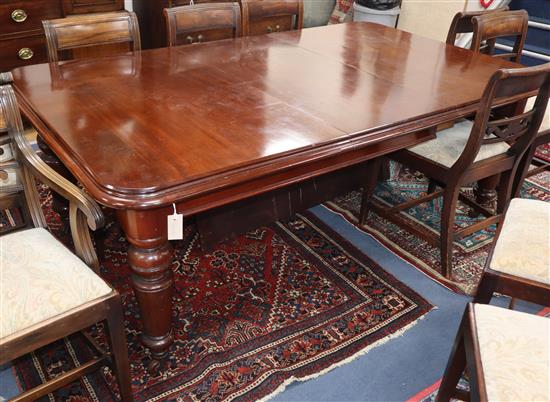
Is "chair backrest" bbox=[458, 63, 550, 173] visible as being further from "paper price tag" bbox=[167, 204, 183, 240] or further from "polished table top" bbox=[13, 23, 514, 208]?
"paper price tag" bbox=[167, 204, 183, 240]

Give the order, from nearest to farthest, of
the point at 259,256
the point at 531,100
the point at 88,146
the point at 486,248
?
the point at 88,146
the point at 259,256
the point at 486,248
the point at 531,100

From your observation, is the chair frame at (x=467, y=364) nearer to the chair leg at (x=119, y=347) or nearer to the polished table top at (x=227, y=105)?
the polished table top at (x=227, y=105)

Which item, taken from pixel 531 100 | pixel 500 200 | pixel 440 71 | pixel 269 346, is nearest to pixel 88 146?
pixel 269 346

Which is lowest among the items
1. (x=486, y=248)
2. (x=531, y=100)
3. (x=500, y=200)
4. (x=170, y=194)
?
(x=486, y=248)

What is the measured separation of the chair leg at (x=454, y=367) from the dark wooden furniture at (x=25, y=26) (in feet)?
9.14

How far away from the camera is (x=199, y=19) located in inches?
94.1

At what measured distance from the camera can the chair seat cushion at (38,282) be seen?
122 centimetres

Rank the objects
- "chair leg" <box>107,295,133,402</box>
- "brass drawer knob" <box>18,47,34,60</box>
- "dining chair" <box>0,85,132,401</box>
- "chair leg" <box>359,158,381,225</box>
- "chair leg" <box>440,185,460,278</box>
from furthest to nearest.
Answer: "brass drawer knob" <box>18,47,34,60</box>, "chair leg" <box>359,158,381,225</box>, "chair leg" <box>440,185,460,278</box>, "chair leg" <box>107,295,133,402</box>, "dining chair" <box>0,85,132,401</box>

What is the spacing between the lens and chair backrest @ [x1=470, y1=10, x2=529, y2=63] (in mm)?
2473

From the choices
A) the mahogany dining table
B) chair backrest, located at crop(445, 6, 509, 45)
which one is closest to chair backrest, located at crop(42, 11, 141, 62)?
the mahogany dining table

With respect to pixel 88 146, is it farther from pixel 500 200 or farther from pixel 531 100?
pixel 531 100

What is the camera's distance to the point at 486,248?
2412 millimetres

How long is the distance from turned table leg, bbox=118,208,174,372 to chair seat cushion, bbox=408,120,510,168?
1189 millimetres

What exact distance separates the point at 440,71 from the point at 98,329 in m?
1.66
